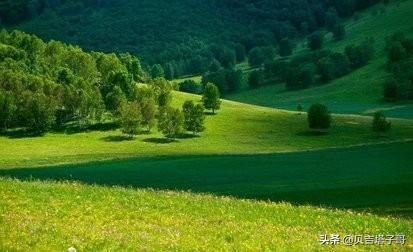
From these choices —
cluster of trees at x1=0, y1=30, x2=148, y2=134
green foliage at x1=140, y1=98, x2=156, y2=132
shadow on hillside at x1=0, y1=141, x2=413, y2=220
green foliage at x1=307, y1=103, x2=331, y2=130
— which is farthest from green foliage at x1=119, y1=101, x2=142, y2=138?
green foliage at x1=307, y1=103, x2=331, y2=130

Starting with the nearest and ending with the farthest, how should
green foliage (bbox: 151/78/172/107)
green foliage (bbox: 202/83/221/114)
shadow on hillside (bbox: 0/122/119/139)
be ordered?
shadow on hillside (bbox: 0/122/119/139)
green foliage (bbox: 151/78/172/107)
green foliage (bbox: 202/83/221/114)

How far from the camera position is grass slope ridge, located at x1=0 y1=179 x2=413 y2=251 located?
1975 cm

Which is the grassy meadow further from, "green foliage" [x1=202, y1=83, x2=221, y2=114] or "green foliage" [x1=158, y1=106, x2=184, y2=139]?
"green foliage" [x1=158, y1=106, x2=184, y2=139]

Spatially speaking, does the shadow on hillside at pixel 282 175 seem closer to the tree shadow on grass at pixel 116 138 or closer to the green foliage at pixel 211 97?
the tree shadow on grass at pixel 116 138

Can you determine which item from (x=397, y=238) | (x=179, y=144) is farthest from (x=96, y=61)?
(x=397, y=238)

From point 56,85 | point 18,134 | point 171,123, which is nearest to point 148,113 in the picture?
point 171,123

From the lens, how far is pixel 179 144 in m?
117

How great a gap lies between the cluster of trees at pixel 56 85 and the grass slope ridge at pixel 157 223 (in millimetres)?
100770

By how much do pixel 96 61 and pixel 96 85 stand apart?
1858 centimetres

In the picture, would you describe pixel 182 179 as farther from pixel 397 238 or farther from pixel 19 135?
pixel 19 135

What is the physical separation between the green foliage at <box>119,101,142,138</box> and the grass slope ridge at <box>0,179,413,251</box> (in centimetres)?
9384

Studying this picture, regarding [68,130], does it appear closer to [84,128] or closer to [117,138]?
[84,128]

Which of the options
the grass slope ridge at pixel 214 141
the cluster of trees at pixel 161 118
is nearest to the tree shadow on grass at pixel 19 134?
the grass slope ridge at pixel 214 141

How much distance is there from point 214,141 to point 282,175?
51.6 meters
